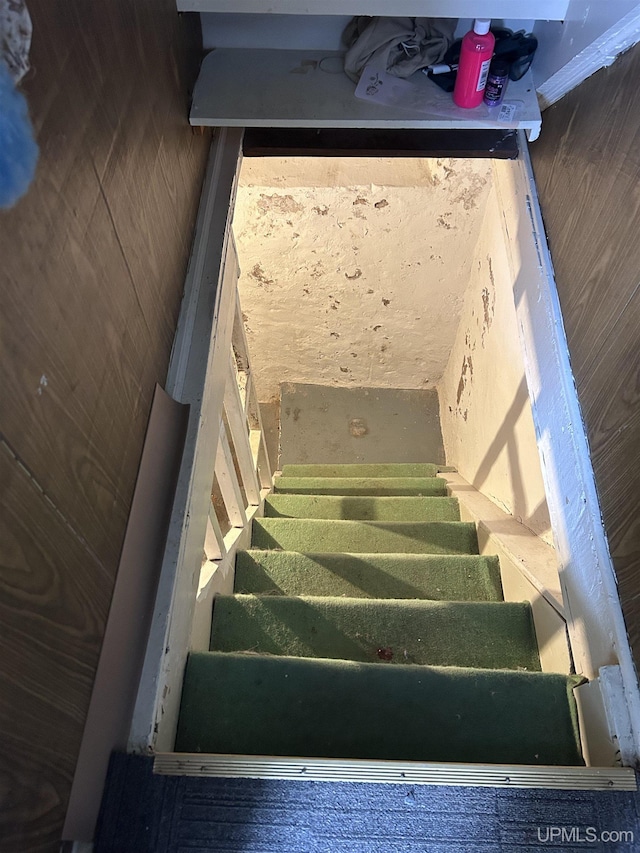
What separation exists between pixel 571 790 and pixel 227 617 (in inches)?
37.6

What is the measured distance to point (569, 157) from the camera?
1413mm

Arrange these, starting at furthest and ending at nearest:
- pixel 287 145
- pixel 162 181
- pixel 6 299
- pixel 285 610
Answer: pixel 287 145, pixel 285 610, pixel 162 181, pixel 6 299

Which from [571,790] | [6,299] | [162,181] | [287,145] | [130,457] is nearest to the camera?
[6,299]

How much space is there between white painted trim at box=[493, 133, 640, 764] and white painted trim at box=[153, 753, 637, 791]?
0.34 ft

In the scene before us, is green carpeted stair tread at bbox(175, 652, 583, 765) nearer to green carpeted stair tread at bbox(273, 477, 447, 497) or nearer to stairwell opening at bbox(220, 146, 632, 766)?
stairwell opening at bbox(220, 146, 632, 766)

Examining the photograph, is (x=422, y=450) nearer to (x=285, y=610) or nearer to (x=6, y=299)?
(x=285, y=610)

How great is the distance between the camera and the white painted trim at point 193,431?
105 cm

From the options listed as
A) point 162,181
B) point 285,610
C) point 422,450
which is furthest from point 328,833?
point 422,450

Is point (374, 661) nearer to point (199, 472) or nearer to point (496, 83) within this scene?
point (199, 472)

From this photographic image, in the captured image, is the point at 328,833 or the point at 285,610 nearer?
the point at 328,833

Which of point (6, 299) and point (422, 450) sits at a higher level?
point (422, 450)

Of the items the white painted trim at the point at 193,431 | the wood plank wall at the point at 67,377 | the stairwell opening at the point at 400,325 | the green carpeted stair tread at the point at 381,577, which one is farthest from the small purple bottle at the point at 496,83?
the green carpeted stair tread at the point at 381,577

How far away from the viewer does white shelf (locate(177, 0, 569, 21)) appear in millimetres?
1306

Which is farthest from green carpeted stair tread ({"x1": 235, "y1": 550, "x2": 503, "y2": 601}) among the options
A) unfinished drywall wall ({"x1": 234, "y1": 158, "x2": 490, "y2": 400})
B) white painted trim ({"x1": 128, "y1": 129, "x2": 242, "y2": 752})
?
unfinished drywall wall ({"x1": 234, "y1": 158, "x2": 490, "y2": 400})
